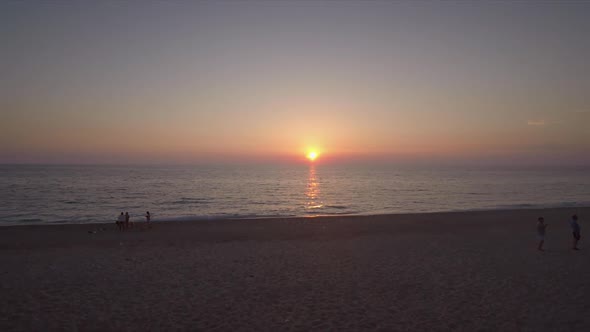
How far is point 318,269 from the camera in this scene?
13.5 meters

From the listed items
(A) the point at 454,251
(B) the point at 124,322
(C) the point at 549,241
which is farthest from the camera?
(C) the point at 549,241

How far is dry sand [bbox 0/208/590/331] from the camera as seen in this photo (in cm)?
881

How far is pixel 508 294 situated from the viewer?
10.6 m

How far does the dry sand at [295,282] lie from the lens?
8812 mm

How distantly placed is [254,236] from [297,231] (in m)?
2.83

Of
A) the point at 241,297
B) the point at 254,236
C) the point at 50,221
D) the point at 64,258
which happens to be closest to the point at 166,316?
the point at 241,297

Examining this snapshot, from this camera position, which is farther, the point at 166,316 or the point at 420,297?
the point at 420,297

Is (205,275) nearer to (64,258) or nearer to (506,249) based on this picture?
(64,258)

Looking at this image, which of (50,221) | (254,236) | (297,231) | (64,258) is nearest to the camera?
(64,258)

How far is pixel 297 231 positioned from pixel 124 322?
14.6 meters

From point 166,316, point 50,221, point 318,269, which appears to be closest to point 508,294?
point 318,269

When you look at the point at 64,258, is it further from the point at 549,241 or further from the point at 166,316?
the point at 549,241

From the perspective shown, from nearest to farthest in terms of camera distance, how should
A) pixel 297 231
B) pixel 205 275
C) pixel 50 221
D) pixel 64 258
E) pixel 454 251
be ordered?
pixel 205 275 < pixel 64 258 < pixel 454 251 < pixel 297 231 < pixel 50 221

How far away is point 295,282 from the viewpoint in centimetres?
1189
